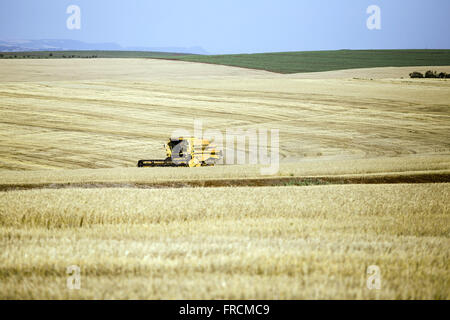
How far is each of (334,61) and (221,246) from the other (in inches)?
3899

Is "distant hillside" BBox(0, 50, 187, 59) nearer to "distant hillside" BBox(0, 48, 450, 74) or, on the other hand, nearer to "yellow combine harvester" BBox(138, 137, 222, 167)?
"distant hillside" BBox(0, 48, 450, 74)

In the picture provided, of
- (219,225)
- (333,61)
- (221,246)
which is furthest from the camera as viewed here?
(333,61)

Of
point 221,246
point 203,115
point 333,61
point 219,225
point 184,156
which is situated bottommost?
point 184,156

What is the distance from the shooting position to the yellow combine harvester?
82.8 ft

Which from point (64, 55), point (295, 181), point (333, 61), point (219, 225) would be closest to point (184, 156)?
point (295, 181)

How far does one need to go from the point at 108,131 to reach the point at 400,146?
68.7 feet

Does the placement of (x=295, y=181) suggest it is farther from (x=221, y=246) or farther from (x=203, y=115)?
(x=203, y=115)

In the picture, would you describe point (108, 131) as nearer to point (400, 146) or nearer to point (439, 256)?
point (400, 146)

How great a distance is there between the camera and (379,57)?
344 ft

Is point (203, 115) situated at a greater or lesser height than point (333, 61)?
lesser

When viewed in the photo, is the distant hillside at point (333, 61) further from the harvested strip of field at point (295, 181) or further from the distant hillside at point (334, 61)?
the harvested strip of field at point (295, 181)

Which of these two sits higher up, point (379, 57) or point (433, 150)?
point (379, 57)

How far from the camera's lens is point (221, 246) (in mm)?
6023
